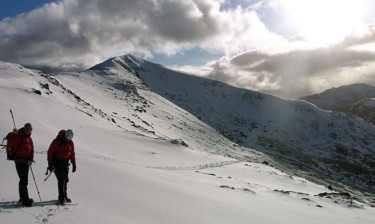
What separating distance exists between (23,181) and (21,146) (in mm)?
1215

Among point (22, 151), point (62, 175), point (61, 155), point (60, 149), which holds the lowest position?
point (62, 175)

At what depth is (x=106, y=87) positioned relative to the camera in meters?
164

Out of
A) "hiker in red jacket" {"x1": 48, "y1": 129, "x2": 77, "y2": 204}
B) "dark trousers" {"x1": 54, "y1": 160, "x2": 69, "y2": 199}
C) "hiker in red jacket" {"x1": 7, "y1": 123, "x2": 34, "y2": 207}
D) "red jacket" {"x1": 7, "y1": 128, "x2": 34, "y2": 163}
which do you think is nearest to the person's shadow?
"dark trousers" {"x1": 54, "y1": 160, "x2": 69, "y2": 199}

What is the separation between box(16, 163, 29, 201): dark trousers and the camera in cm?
984

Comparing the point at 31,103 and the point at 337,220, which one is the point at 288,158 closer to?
the point at 31,103

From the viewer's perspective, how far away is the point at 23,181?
33.3 ft

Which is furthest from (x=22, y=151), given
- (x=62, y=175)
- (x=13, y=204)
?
(x=13, y=204)

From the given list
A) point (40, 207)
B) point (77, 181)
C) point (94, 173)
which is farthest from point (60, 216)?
point (94, 173)

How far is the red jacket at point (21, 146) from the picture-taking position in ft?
34.0

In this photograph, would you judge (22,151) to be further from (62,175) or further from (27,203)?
(27,203)

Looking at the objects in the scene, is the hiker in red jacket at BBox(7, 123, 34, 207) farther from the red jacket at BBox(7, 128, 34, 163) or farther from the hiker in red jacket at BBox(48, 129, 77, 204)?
the hiker in red jacket at BBox(48, 129, 77, 204)

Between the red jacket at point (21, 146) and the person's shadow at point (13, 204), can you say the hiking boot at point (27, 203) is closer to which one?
the person's shadow at point (13, 204)

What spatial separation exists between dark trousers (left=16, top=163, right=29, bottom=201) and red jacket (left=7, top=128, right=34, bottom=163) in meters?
0.21

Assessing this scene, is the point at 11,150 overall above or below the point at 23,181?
above
